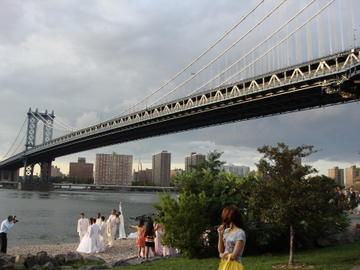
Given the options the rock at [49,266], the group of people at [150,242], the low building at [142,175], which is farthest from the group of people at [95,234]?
the low building at [142,175]

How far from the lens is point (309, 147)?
9.20m

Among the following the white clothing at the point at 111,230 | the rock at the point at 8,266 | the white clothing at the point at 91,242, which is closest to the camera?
the rock at the point at 8,266

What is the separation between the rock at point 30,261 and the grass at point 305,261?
2.27 metres

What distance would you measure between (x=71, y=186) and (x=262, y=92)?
107 metres

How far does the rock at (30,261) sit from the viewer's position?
10391 millimetres

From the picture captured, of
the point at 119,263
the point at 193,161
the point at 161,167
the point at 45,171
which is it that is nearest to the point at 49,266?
the point at 119,263

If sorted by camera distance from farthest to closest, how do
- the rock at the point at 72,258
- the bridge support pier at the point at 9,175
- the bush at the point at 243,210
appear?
the bridge support pier at the point at 9,175
the rock at the point at 72,258
the bush at the point at 243,210

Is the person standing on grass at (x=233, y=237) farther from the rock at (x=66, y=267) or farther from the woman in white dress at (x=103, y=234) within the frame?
the woman in white dress at (x=103, y=234)

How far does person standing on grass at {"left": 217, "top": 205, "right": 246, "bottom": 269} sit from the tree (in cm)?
457

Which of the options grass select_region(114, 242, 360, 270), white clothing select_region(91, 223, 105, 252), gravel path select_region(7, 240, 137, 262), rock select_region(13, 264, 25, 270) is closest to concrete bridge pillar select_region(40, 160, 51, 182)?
gravel path select_region(7, 240, 137, 262)

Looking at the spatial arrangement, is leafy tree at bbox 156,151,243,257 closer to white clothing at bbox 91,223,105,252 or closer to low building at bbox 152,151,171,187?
white clothing at bbox 91,223,105,252

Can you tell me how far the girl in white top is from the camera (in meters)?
4.54

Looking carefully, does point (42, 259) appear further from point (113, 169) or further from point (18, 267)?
point (113, 169)

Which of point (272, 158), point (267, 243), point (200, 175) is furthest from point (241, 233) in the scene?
point (200, 175)
